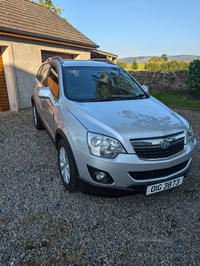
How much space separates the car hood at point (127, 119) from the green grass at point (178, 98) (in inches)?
277

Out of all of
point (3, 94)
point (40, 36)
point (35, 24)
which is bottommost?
point (3, 94)

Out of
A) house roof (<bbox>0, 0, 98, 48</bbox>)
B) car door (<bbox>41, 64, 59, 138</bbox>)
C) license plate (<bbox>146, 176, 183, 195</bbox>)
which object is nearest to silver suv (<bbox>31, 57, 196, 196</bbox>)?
license plate (<bbox>146, 176, 183, 195</bbox>)

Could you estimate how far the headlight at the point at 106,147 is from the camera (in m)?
2.09

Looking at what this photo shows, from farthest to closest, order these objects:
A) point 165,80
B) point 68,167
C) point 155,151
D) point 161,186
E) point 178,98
Answer: point 165,80 → point 178,98 → point 68,167 → point 161,186 → point 155,151

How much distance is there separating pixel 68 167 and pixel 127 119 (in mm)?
1064

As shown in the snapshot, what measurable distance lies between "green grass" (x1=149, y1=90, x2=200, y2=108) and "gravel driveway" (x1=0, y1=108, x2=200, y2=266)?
21.8 ft

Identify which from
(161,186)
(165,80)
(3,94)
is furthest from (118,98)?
(165,80)

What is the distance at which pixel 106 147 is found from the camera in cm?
209

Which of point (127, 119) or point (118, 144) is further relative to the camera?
point (127, 119)

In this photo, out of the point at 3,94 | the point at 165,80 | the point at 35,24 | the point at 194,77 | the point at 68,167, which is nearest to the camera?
the point at 68,167

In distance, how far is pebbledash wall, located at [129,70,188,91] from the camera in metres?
11.3

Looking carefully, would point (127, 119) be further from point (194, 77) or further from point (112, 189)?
point (194, 77)

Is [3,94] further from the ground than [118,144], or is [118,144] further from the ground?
[118,144]

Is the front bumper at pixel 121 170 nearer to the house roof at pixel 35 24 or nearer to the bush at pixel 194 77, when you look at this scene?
the house roof at pixel 35 24
